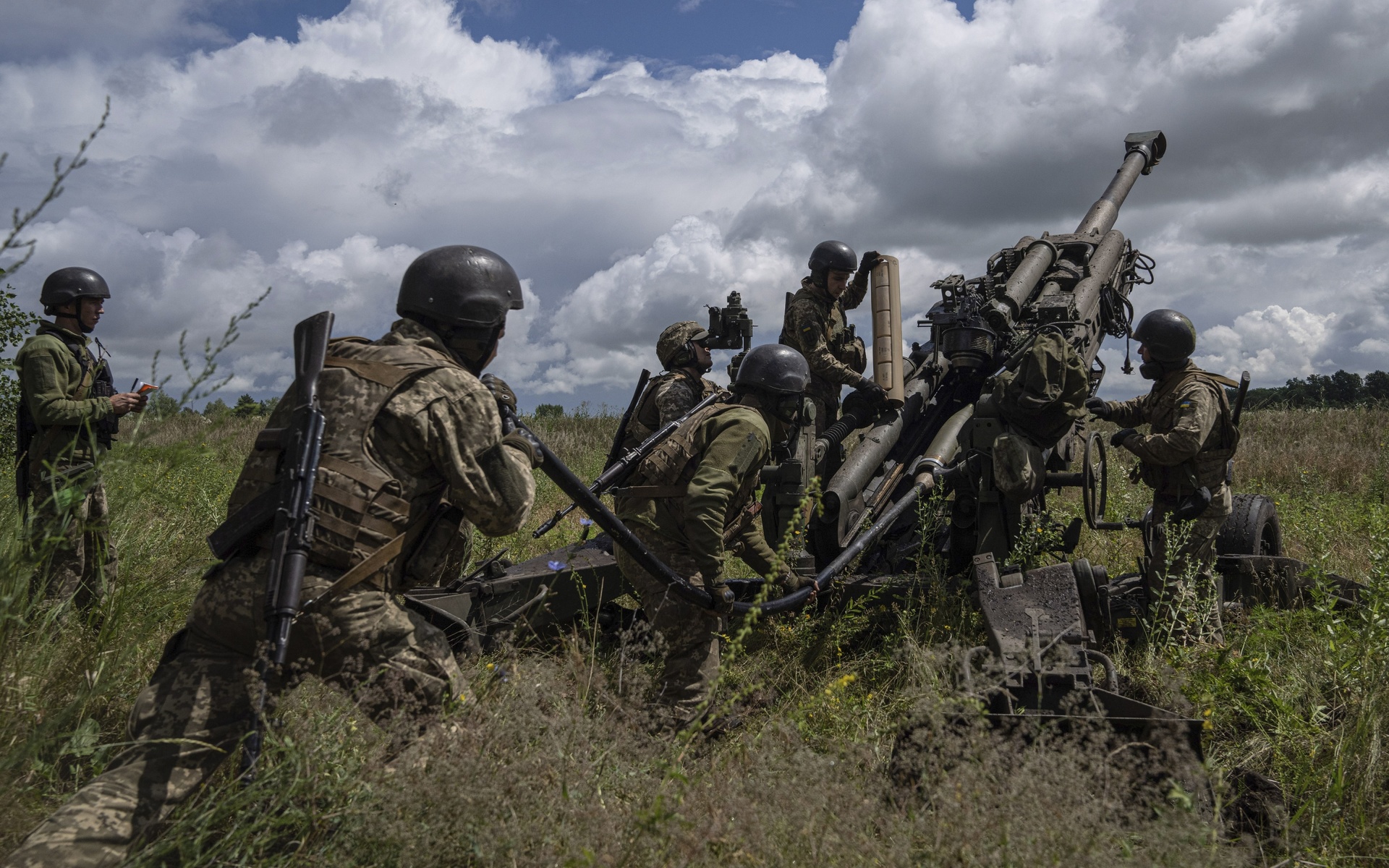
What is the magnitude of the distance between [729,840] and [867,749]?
4.03ft

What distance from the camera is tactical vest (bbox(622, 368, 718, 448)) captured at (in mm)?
6406

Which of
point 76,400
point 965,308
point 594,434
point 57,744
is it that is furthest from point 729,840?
point 594,434

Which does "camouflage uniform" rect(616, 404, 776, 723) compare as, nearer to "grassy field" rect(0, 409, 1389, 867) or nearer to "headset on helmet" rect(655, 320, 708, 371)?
"grassy field" rect(0, 409, 1389, 867)

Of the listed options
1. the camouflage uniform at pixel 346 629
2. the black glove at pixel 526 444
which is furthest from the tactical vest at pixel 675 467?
the camouflage uniform at pixel 346 629

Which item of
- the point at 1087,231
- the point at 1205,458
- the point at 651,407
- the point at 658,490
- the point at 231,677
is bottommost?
the point at 231,677

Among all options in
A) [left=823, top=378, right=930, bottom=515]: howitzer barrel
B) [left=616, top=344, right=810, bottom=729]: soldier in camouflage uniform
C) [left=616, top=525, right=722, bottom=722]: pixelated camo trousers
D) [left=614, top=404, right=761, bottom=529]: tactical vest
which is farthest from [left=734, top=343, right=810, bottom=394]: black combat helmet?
[left=823, top=378, right=930, bottom=515]: howitzer barrel

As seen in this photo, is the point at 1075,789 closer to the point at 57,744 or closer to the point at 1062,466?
the point at 57,744

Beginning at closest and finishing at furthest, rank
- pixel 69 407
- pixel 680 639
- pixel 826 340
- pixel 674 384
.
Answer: pixel 680 639, pixel 69 407, pixel 674 384, pixel 826 340

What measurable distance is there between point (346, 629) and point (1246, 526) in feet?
17.7

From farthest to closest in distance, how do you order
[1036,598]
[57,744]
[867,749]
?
[1036,598]
[867,749]
[57,744]

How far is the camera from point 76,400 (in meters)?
5.00

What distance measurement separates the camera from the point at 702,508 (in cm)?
399

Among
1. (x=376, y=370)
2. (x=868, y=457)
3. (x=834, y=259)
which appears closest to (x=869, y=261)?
(x=834, y=259)

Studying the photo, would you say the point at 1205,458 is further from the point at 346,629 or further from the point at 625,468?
the point at 346,629
